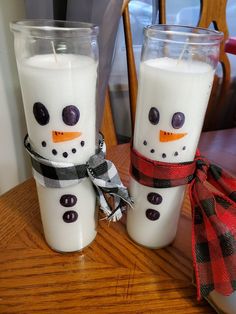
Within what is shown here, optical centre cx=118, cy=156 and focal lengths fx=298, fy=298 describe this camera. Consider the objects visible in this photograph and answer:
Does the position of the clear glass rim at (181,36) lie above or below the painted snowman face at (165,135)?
above

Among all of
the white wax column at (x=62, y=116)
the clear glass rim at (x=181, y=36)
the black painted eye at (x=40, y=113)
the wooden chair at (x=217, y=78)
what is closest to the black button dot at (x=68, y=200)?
the white wax column at (x=62, y=116)

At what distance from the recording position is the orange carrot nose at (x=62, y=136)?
324mm

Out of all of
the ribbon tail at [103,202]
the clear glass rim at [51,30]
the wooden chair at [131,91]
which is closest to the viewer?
the clear glass rim at [51,30]

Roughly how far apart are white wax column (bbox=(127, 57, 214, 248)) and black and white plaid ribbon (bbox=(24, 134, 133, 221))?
0.03 meters

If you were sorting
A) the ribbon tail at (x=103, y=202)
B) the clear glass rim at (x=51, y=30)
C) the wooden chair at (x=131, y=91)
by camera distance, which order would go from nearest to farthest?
the clear glass rim at (x=51, y=30) < the ribbon tail at (x=103, y=202) < the wooden chair at (x=131, y=91)

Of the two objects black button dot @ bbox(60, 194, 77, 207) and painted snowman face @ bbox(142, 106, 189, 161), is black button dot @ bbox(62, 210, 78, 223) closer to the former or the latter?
black button dot @ bbox(60, 194, 77, 207)

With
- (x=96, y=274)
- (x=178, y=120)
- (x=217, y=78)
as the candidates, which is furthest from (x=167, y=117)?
(x=217, y=78)

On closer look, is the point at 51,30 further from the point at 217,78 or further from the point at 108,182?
the point at 217,78

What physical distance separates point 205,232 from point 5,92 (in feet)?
1.53

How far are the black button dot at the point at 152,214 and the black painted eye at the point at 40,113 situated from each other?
0.18 m

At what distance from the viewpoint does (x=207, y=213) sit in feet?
1.15

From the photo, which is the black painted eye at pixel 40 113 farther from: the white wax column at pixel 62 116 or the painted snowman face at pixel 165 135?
the painted snowman face at pixel 165 135

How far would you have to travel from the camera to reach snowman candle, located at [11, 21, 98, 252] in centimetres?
30

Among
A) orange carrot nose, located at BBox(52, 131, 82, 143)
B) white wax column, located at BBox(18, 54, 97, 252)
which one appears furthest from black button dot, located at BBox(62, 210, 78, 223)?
orange carrot nose, located at BBox(52, 131, 82, 143)
